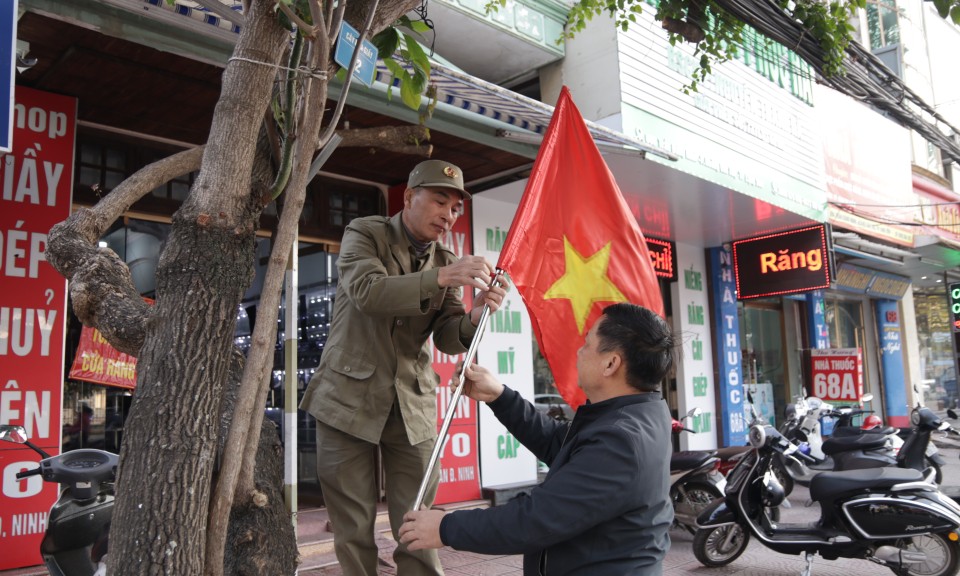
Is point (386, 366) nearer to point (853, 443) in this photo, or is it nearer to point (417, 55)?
point (417, 55)

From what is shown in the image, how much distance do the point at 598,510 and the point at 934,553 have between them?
13.9ft

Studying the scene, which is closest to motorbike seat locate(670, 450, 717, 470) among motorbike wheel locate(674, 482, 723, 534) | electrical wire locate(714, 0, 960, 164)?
motorbike wheel locate(674, 482, 723, 534)

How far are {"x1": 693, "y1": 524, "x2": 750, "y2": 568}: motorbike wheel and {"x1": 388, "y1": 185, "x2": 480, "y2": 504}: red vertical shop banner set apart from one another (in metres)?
2.52

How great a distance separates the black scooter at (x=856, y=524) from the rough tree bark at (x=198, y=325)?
160 inches

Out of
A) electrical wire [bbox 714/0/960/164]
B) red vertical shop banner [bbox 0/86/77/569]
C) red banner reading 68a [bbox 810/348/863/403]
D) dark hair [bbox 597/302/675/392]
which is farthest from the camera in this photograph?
red banner reading 68a [bbox 810/348/863/403]

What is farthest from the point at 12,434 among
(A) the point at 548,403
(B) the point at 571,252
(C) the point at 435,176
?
(A) the point at 548,403

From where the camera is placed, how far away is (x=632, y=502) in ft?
5.91

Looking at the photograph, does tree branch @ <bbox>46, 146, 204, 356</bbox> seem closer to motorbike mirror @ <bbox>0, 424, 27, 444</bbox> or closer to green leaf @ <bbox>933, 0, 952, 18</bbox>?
motorbike mirror @ <bbox>0, 424, 27, 444</bbox>

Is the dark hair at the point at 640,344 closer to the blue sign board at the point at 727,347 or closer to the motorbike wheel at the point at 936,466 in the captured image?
the motorbike wheel at the point at 936,466

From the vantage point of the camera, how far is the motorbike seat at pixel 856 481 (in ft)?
16.2

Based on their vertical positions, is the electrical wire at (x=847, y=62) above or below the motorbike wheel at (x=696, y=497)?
above

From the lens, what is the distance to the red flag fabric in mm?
2617

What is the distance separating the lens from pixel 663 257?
1030 centimetres

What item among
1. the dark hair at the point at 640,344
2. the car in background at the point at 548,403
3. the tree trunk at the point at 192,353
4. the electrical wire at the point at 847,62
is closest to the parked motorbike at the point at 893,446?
the car in background at the point at 548,403
